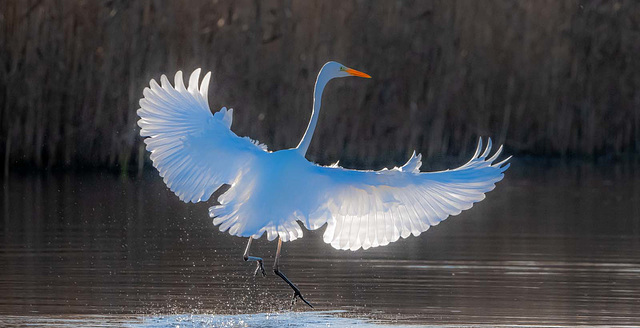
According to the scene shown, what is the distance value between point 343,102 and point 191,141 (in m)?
9.42

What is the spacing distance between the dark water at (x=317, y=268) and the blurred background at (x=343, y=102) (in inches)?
3.3

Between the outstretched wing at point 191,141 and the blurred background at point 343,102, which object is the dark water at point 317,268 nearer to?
the blurred background at point 343,102

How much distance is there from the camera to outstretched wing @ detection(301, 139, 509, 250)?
291 inches

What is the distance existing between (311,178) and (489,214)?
253 inches

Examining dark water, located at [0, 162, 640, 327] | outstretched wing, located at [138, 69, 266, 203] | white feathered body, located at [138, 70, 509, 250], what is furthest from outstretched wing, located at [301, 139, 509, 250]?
outstretched wing, located at [138, 69, 266, 203]

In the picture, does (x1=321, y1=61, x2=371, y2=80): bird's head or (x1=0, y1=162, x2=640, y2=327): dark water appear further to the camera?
(x1=321, y1=61, x2=371, y2=80): bird's head

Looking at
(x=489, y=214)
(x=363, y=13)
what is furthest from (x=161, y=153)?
(x=363, y=13)

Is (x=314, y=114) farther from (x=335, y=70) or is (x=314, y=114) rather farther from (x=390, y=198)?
(x=390, y=198)

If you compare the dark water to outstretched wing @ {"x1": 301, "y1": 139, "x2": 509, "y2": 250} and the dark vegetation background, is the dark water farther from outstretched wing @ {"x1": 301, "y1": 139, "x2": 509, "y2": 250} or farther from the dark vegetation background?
the dark vegetation background

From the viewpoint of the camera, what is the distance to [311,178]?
7805 millimetres

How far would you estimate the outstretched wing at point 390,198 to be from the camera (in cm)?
739

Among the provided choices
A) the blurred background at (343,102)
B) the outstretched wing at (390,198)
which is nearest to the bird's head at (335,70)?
the outstretched wing at (390,198)

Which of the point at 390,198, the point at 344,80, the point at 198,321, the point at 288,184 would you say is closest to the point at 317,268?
the point at 288,184

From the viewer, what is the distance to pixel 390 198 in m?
7.66
